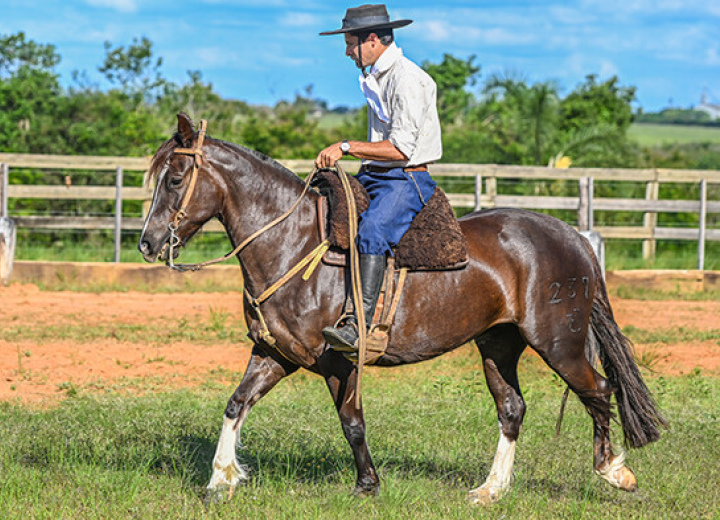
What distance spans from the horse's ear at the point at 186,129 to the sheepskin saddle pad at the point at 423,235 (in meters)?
0.81

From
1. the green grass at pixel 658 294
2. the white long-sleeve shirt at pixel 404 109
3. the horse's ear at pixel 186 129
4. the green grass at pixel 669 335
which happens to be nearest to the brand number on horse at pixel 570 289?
the white long-sleeve shirt at pixel 404 109

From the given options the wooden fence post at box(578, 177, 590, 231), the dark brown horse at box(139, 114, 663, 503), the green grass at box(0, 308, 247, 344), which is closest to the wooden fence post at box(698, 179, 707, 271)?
the wooden fence post at box(578, 177, 590, 231)

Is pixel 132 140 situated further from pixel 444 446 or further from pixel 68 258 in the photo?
pixel 444 446

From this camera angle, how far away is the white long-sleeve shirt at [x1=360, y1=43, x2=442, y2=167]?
5.55 meters

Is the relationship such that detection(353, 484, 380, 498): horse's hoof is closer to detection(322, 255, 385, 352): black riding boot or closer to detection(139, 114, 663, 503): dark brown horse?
detection(139, 114, 663, 503): dark brown horse

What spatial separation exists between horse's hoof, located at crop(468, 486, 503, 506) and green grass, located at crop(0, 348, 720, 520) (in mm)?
83

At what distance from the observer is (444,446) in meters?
7.19

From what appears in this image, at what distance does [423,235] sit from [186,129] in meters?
1.53

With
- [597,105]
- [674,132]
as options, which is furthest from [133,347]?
[674,132]

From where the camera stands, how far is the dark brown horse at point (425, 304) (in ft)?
18.3

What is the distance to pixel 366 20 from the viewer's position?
5.62 m

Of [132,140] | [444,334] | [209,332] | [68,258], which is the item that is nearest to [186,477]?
[444,334]

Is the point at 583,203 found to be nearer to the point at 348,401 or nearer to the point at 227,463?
the point at 348,401

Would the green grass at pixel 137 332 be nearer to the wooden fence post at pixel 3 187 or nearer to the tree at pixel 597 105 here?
the wooden fence post at pixel 3 187
